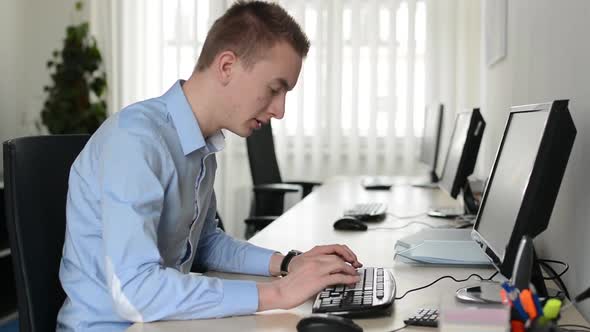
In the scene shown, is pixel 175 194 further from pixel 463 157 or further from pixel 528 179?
pixel 463 157

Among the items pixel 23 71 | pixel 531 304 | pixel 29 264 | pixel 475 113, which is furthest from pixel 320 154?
pixel 531 304

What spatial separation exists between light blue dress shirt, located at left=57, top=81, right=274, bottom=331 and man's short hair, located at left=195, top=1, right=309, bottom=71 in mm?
107

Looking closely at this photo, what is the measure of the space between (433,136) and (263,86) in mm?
2273

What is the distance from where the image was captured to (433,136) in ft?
11.4

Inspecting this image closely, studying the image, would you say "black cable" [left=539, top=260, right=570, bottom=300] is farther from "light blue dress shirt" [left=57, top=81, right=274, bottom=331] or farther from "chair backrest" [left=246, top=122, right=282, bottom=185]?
"chair backrest" [left=246, top=122, right=282, bottom=185]

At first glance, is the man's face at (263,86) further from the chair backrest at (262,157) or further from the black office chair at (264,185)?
the chair backrest at (262,157)

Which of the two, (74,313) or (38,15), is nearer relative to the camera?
(74,313)

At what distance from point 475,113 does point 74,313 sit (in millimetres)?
1474

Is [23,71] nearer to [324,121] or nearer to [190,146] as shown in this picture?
[324,121]

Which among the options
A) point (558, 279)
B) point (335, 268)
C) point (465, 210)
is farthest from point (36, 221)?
point (465, 210)

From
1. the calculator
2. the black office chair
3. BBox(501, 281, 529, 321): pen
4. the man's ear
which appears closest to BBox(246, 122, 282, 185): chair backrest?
the black office chair

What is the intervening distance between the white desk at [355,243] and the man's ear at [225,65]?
41cm

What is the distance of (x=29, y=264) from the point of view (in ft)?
→ 4.31

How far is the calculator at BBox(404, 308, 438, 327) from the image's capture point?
3.67 feet
